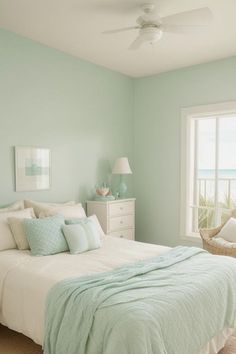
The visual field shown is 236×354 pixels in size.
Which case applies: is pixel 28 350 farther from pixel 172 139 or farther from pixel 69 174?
pixel 172 139

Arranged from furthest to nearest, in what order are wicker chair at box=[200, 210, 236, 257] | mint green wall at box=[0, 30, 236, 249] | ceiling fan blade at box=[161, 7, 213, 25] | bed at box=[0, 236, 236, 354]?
mint green wall at box=[0, 30, 236, 249]
wicker chair at box=[200, 210, 236, 257]
ceiling fan blade at box=[161, 7, 213, 25]
bed at box=[0, 236, 236, 354]

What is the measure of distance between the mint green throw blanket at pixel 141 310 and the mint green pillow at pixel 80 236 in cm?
67

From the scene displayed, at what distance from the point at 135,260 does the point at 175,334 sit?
923 millimetres

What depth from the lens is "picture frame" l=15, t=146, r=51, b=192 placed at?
3486 millimetres

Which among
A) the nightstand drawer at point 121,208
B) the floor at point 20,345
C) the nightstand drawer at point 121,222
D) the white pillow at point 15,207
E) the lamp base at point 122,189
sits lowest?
the floor at point 20,345

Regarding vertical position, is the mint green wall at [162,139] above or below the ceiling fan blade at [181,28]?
below

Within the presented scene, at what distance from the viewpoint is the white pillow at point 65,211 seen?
3.33 meters

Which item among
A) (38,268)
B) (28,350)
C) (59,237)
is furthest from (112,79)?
(28,350)

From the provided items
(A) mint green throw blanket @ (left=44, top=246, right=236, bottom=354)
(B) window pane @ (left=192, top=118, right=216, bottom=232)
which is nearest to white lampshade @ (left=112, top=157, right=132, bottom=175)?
(B) window pane @ (left=192, top=118, right=216, bottom=232)

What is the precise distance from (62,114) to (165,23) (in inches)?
73.7

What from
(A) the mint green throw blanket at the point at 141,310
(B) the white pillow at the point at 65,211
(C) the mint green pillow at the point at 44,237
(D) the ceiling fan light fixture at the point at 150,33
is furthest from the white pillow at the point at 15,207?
(D) the ceiling fan light fixture at the point at 150,33

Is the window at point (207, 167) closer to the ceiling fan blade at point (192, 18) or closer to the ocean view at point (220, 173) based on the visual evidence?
the ocean view at point (220, 173)

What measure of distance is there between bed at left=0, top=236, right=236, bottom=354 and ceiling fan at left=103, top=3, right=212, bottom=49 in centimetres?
191

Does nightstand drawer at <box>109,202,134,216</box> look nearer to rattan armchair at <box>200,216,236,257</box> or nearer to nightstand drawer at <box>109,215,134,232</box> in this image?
nightstand drawer at <box>109,215,134,232</box>
